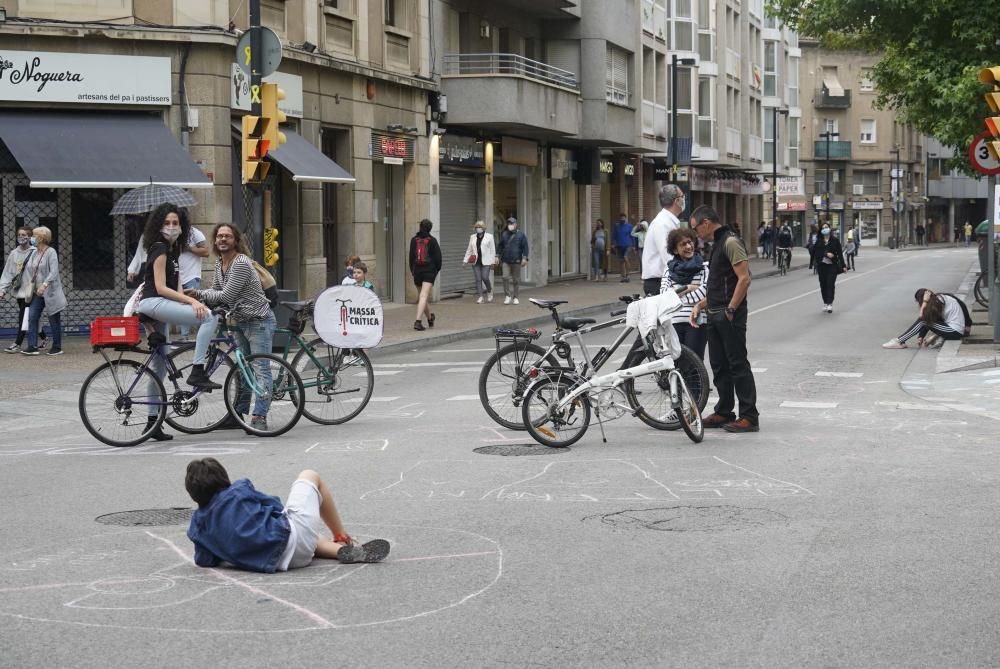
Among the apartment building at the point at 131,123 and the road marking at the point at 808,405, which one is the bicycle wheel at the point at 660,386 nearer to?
Result: the road marking at the point at 808,405

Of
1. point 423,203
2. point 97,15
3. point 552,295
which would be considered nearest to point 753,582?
point 97,15

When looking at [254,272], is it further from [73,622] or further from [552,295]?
[552,295]

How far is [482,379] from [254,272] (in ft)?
6.48

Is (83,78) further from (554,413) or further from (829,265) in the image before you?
(829,265)

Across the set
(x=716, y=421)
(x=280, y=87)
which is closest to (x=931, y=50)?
(x=280, y=87)

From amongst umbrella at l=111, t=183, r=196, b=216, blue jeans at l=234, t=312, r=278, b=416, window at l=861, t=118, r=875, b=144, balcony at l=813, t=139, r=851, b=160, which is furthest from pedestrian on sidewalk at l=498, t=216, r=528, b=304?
window at l=861, t=118, r=875, b=144

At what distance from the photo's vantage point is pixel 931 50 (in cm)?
2570

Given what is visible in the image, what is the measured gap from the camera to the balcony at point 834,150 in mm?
95875

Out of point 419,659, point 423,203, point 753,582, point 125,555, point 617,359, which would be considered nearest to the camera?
point 419,659

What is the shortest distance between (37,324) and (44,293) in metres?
0.43

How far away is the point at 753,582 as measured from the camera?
653 centimetres

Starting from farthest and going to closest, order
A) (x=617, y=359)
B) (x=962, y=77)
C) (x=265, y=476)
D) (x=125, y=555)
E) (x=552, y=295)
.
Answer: (x=552, y=295) → (x=962, y=77) → (x=617, y=359) → (x=265, y=476) → (x=125, y=555)

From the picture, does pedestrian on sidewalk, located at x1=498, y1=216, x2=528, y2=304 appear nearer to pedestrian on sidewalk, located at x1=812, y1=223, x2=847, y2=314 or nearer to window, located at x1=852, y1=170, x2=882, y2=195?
Result: pedestrian on sidewalk, located at x1=812, y1=223, x2=847, y2=314

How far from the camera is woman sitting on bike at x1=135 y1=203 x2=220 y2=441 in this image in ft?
37.3
